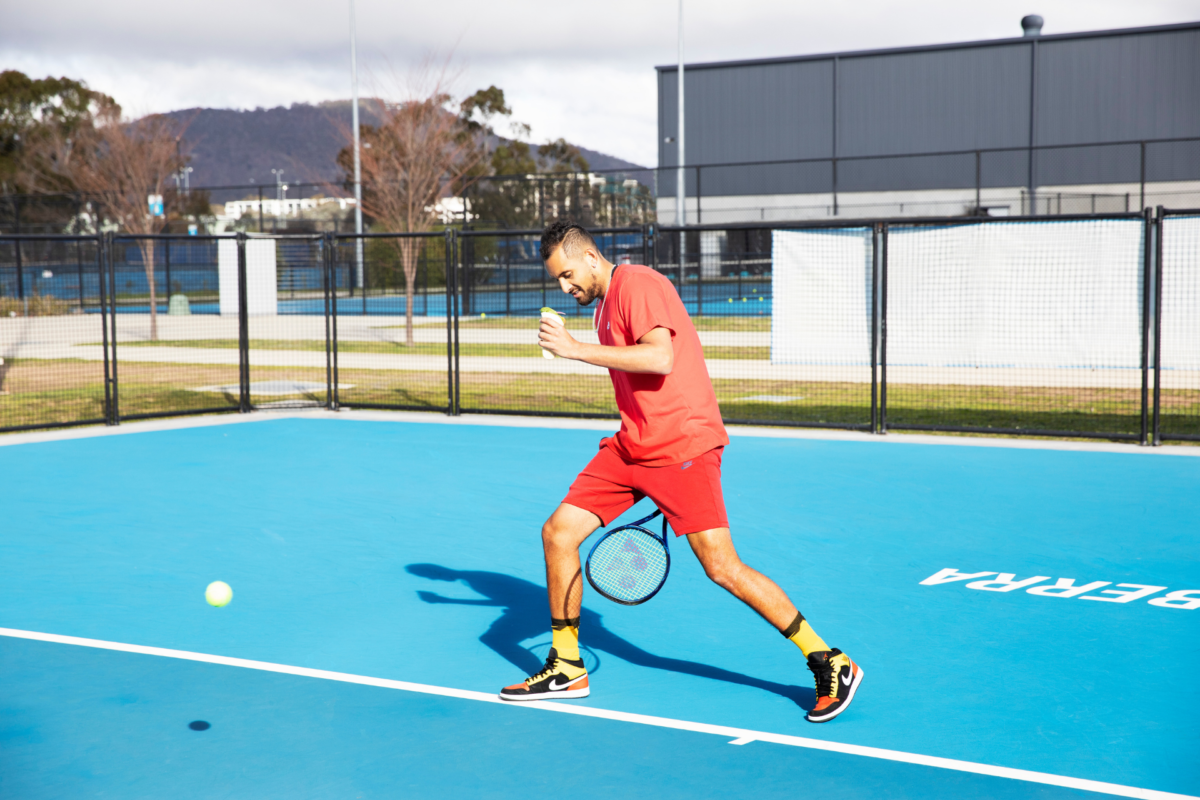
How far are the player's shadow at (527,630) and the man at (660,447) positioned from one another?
48cm

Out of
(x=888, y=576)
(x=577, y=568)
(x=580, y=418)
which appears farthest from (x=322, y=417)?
(x=577, y=568)

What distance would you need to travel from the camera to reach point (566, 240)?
4832mm

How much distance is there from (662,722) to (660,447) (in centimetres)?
119

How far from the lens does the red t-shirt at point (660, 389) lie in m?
4.75

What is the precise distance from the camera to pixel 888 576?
719cm

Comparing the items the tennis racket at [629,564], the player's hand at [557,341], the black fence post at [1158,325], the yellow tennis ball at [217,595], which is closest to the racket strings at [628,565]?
the tennis racket at [629,564]

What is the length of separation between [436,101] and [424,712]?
984 inches

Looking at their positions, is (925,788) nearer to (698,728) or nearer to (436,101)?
(698,728)

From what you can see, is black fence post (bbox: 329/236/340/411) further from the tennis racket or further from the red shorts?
the tennis racket

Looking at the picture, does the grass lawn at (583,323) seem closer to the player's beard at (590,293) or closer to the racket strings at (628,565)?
the player's beard at (590,293)

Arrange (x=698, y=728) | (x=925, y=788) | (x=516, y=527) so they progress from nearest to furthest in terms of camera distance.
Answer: (x=925, y=788) < (x=698, y=728) < (x=516, y=527)

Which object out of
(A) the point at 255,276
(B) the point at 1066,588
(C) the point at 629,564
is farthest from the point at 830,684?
(A) the point at 255,276

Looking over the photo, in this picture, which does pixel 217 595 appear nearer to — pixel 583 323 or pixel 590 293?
pixel 590 293

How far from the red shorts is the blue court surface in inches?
35.0
